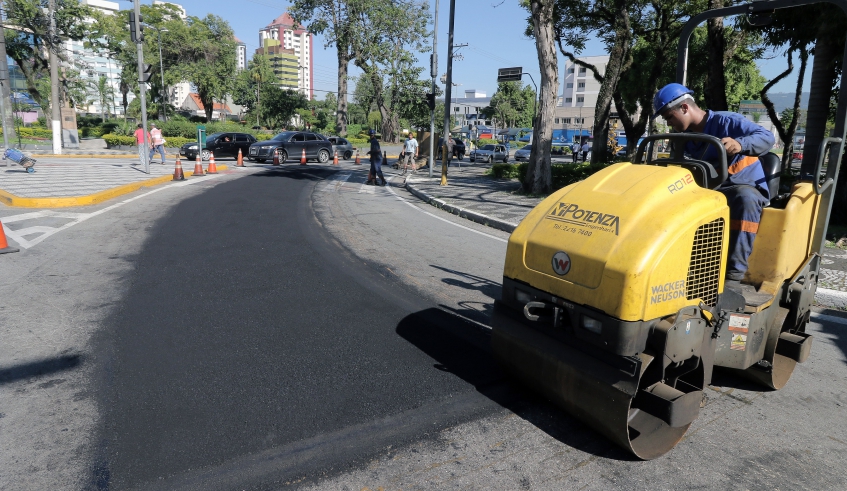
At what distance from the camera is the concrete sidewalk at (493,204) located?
282 inches

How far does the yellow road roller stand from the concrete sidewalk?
12.7 ft

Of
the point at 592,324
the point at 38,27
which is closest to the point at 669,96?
the point at 592,324

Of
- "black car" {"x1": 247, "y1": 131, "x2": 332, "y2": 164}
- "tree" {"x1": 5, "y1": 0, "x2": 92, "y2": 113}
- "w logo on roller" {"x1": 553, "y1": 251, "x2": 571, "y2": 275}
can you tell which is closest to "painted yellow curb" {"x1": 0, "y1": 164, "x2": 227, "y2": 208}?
"w logo on roller" {"x1": 553, "y1": 251, "x2": 571, "y2": 275}

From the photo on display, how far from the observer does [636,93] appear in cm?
3606

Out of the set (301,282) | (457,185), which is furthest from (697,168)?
(457,185)

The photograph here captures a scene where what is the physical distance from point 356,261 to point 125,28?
60.1 m

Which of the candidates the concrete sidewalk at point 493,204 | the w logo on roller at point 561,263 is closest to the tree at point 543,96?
the concrete sidewalk at point 493,204

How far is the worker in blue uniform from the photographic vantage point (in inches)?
143

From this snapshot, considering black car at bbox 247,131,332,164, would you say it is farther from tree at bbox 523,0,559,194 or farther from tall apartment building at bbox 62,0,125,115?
tall apartment building at bbox 62,0,125,115

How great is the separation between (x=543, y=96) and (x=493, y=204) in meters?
3.50

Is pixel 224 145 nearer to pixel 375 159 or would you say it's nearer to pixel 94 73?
pixel 375 159

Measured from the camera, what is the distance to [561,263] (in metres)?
3.25

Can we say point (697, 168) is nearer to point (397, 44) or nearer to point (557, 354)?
point (557, 354)

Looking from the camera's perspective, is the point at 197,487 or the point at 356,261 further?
the point at 356,261
